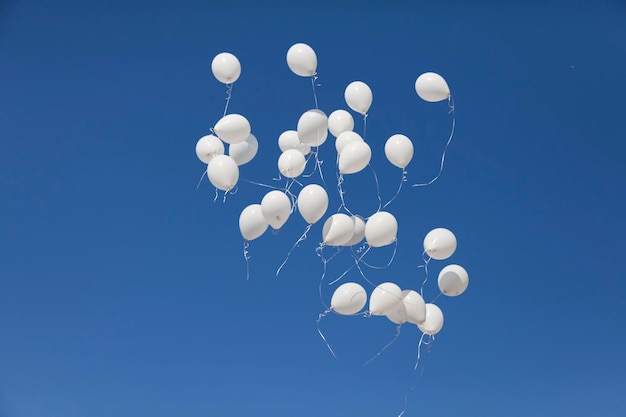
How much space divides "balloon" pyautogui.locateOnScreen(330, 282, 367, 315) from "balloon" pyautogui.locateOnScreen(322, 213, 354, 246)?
215 millimetres

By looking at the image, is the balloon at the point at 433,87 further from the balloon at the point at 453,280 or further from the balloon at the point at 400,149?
the balloon at the point at 453,280

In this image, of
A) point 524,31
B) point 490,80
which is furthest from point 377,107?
point 524,31

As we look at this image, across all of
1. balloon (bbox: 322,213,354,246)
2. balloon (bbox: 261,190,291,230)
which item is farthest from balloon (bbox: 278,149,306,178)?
balloon (bbox: 322,213,354,246)

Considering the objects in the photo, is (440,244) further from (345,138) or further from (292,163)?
(292,163)

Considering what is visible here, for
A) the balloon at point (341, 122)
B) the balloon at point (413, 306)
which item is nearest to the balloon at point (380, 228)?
the balloon at point (413, 306)

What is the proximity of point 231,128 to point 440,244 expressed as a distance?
1036 mm

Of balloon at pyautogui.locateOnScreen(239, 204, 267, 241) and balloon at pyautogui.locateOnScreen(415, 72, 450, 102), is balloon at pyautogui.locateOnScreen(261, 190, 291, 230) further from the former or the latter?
balloon at pyautogui.locateOnScreen(415, 72, 450, 102)

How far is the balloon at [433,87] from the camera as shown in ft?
9.50

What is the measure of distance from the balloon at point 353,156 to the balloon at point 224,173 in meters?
0.45

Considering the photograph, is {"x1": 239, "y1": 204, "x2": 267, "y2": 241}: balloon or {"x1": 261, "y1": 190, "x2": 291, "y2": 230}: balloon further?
{"x1": 239, "y1": 204, "x2": 267, "y2": 241}: balloon

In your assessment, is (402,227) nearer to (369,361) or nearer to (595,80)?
(369,361)

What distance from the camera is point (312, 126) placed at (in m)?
2.77

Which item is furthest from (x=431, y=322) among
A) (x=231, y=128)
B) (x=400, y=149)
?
(x=231, y=128)

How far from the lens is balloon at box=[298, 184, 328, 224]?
2.60 meters
